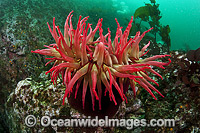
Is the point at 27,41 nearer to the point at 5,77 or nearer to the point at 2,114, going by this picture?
the point at 5,77

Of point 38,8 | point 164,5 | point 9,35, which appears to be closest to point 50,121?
point 9,35

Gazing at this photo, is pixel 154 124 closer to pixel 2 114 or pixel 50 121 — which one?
pixel 50 121

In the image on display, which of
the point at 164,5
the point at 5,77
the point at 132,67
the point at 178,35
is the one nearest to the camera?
the point at 132,67

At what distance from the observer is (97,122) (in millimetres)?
1554

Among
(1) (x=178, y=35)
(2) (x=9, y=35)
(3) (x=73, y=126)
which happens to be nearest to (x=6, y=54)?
(2) (x=9, y=35)

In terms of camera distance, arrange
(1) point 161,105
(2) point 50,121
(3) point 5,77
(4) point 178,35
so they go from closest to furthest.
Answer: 1. (2) point 50,121
2. (1) point 161,105
3. (3) point 5,77
4. (4) point 178,35

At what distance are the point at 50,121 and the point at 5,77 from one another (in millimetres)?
2185

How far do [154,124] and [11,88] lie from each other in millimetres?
3210

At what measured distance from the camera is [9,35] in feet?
11.0

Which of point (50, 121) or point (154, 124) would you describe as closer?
point (50, 121)

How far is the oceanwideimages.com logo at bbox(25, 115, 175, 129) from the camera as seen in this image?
5.19 feet

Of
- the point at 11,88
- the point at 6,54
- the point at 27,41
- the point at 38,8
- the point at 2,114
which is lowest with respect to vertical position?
the point at 2,114

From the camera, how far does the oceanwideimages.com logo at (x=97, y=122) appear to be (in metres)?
1.58

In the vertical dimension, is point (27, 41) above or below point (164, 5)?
below
